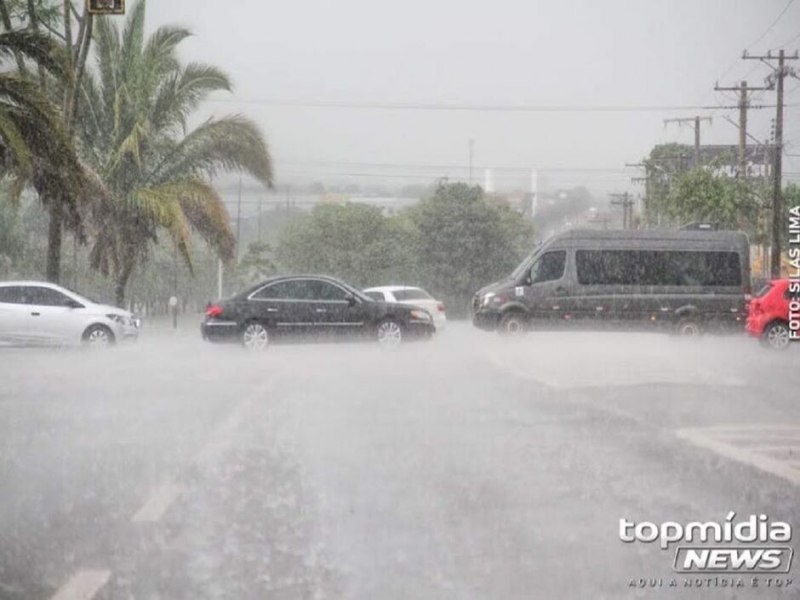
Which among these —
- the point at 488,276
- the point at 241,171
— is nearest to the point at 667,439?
the point at 488,276

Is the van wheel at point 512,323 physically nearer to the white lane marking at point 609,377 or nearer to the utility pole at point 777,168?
the white lane marking at point 609,377

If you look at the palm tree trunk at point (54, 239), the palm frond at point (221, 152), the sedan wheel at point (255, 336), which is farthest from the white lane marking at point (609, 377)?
the palm tree trunk at point (54, 239)

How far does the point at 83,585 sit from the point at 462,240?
6.39 meters

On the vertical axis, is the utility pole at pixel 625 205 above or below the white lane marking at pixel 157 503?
above

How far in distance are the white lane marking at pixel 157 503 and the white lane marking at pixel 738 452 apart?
3.73 m

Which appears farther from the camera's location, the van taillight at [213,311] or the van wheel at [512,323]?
the van taillight at [213,311]

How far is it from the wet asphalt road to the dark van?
0.43 metres

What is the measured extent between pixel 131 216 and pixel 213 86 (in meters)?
1.85

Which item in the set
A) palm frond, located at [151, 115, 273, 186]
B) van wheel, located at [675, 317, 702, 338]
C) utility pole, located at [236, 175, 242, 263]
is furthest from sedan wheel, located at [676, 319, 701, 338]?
utility pole, located at [236, 175, 242, 263]

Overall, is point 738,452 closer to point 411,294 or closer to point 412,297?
point 411,294

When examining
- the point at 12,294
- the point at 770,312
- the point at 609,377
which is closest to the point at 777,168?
the point at 770,312

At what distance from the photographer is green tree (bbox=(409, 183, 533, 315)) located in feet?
34.4

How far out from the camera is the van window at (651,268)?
1112 centimetres

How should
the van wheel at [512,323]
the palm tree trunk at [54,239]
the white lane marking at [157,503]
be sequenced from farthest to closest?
the palm tree trunk at [54,239]
the van wheel at [512,323]
the white lane marking at [157,503]
